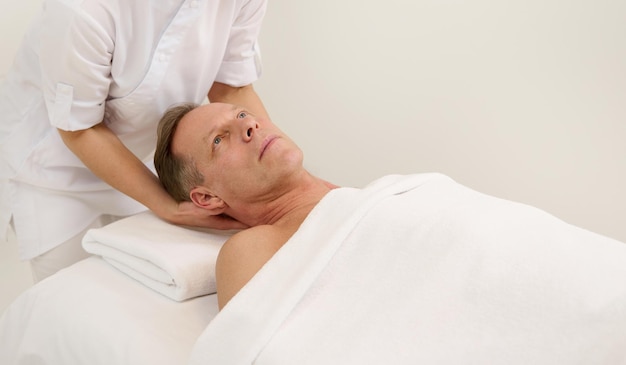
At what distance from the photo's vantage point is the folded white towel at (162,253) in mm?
1629

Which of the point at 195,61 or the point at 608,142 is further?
the point at 608,142

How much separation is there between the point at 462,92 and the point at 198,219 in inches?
44.3

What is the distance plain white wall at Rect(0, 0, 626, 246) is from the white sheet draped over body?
84 centimetres

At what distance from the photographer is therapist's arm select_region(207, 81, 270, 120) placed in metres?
2.09

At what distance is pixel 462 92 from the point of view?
2.53 meters

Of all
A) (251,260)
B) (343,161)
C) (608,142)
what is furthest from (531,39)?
(251,260)

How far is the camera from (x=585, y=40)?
2238 millimetres

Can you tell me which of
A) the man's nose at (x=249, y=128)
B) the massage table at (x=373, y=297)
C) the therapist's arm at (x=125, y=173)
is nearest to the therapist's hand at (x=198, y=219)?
the therapist's arm at (x=125, y=173)

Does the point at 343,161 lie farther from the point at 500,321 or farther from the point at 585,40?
the point at 500,321

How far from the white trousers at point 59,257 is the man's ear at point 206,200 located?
1.26 ft

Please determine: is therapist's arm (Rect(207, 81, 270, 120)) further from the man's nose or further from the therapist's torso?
the man's nose

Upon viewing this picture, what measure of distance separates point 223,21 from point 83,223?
0.66 meters

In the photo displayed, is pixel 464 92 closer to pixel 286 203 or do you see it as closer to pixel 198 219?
pixel 286 203

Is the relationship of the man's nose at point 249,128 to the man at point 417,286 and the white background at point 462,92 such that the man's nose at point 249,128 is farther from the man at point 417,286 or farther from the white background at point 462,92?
the white background at point 462,92
